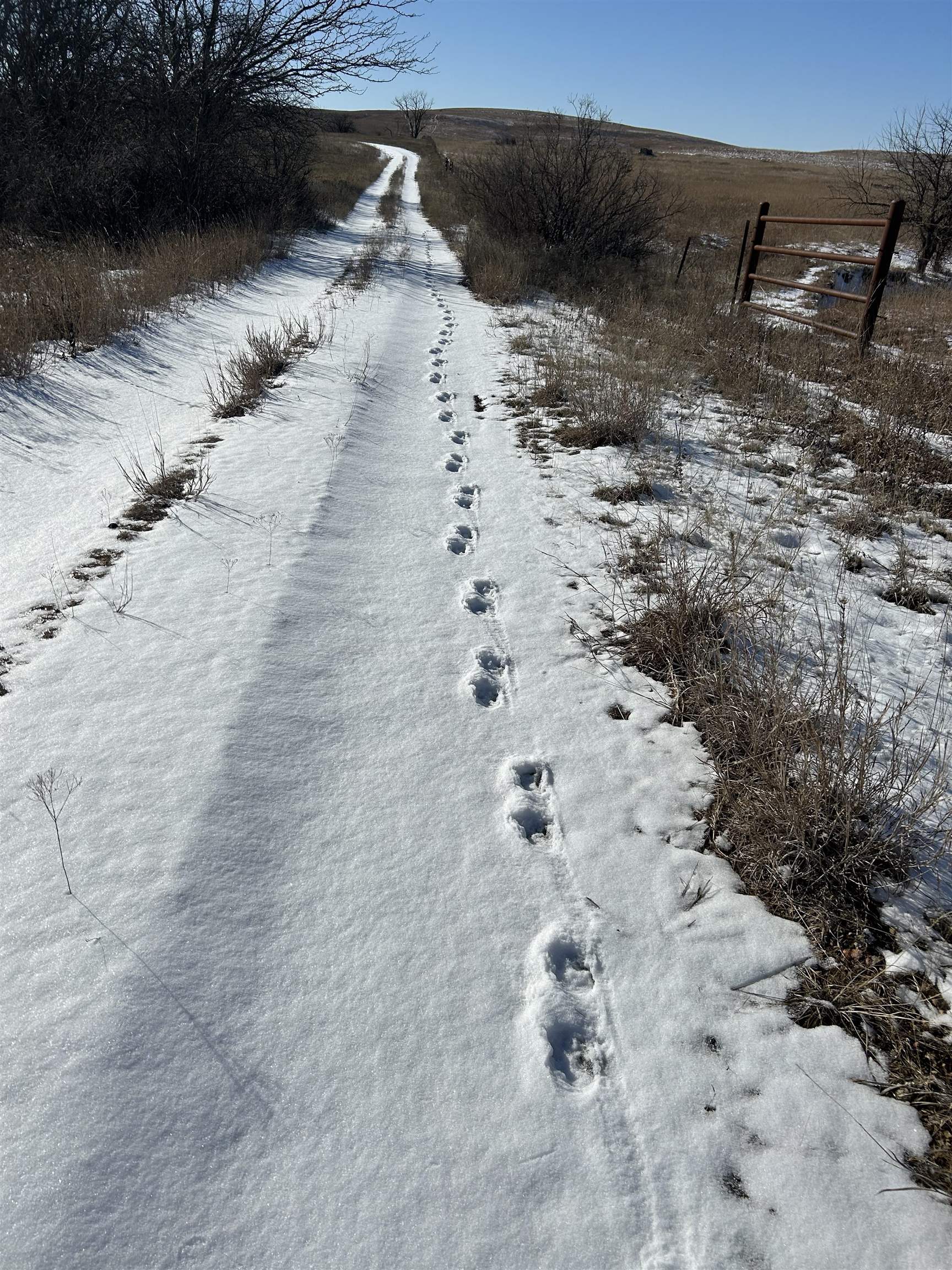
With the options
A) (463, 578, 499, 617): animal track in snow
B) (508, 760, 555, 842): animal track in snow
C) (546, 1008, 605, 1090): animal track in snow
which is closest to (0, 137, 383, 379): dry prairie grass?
(463, 578, 499, 617): animal track in snow

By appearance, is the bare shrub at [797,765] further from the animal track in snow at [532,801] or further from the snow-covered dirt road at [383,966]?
the animal track in snow at [532,801]

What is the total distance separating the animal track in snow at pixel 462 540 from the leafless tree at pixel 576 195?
9869 millimetres

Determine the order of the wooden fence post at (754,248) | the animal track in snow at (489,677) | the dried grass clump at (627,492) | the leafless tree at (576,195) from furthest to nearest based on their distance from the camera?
the leafless tree at (576,195), the wooden fence post at (754,248), the dried grass clump at (627,492), the animal track in snow at (489,677)

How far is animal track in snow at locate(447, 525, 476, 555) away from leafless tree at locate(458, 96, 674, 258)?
32.4ft

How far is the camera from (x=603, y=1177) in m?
1.31

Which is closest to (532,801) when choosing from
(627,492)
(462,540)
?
(462,540)

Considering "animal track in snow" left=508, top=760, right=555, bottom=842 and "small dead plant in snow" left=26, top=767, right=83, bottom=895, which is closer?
"small dead plant in snow" left=26, top=767, right=83, bottom=895

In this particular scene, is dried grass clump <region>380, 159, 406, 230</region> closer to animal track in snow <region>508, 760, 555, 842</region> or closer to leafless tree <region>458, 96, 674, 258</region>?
leafless tree <region>458, 96, 674, 258</region>

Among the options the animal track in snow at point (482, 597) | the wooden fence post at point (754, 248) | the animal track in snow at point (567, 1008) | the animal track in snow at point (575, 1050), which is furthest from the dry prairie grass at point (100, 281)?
the wooden fence post at point (754, 248)

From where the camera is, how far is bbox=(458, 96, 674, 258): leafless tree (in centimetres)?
1156

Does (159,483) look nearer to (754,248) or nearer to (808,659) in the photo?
(808,659)

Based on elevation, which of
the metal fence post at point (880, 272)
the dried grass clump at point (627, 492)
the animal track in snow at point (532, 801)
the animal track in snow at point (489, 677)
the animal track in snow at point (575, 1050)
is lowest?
the animal track in snow at point (575, 1050)

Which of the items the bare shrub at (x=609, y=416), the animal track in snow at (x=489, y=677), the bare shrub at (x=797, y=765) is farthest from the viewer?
the bare shrub at (x=609, y=416)

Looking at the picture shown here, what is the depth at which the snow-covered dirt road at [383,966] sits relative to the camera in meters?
1.23
